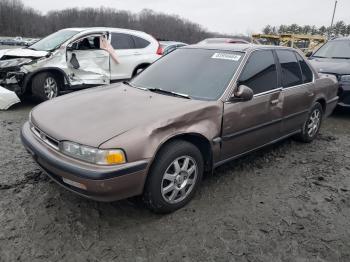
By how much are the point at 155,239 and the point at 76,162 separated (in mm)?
903

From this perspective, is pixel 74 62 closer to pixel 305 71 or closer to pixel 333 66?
pixel 305 71

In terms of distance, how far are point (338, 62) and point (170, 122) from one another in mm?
5997

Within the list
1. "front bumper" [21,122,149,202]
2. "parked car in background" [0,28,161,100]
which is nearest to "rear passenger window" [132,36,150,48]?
"parked car in background" [0,28,161,100]

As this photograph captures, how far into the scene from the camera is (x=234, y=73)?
3498mm

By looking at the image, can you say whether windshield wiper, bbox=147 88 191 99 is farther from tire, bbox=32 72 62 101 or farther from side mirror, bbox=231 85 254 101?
tire, bbox=32 72 62 101

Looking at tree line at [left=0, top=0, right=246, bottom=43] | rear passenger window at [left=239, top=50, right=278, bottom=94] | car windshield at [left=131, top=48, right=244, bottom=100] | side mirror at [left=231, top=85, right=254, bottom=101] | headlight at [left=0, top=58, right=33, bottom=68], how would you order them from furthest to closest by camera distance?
tree line at [left=0, top=0, right=246, bottom=43]
headlight at [left=0, top=58, right=33, bottom=68]
rear passenger window at [left=239, top=50, right=278, bottom=94]
car windshield at [left=131, top=48, right=244, bottom=100]
side mirror at [left=231, top=85, right=254, bottom=101]

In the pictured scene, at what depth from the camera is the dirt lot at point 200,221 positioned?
251cm

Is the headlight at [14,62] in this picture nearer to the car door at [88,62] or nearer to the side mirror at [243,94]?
the car door at [88,62]

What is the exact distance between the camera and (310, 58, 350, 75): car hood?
677 cm

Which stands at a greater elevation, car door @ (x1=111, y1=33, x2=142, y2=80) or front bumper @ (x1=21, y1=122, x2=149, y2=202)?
car door @ (x1=111, y1=33, x2=142, y2=80)

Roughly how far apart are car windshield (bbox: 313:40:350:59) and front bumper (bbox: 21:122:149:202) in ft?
22.5

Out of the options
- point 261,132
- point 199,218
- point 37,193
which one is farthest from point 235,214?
point 37,193

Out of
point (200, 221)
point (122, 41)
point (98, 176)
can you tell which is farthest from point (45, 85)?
point (200, 221)

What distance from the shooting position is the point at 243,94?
3.31 metres
